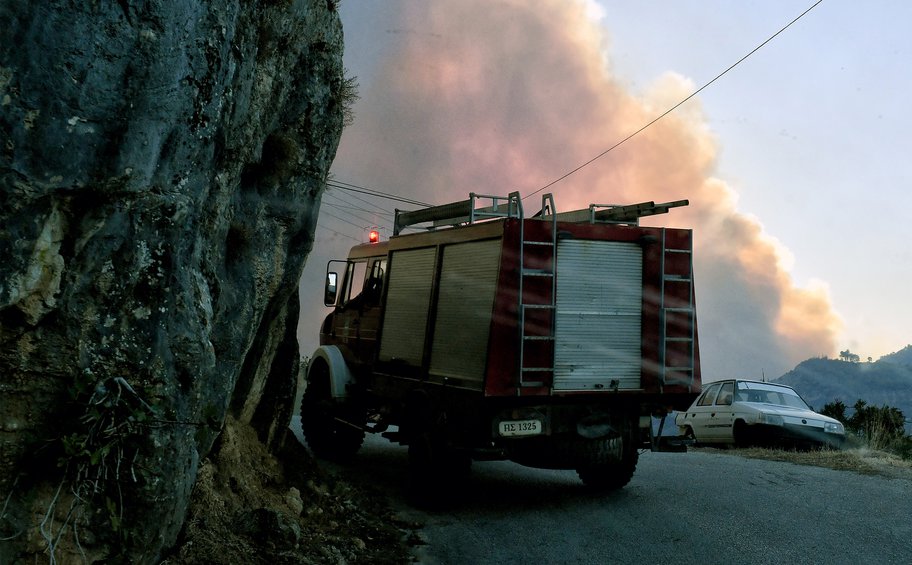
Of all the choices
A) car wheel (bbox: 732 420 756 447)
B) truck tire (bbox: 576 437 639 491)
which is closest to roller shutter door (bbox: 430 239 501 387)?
truck tire (bbox: 576 437 639 491)

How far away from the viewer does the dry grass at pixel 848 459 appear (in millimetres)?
11172

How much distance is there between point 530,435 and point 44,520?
5146 millimetres

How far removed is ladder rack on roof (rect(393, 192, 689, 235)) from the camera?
27.3 ft

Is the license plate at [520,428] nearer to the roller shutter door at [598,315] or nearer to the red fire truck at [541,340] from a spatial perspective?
the red fire truck at [541,340]

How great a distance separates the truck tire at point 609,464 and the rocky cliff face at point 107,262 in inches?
194

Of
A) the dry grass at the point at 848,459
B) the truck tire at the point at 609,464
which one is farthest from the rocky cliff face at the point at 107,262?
the dry grass at the point at 848,459

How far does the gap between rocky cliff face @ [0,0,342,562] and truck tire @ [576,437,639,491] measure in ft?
16.2

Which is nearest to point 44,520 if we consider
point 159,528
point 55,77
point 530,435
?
point 159,528

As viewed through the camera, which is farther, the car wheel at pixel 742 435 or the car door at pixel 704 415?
the car door at pixel 704 415

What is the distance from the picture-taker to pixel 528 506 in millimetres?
8664

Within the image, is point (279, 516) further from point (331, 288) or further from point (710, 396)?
point (710, 396)

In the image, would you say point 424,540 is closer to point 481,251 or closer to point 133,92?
point 481,251

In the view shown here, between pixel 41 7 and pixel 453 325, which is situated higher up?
pixel 41 7

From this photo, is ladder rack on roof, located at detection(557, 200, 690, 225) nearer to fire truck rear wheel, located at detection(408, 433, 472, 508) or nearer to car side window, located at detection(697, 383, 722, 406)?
fire truck rear wheel, located at detection(408, 433, 472, 508)
